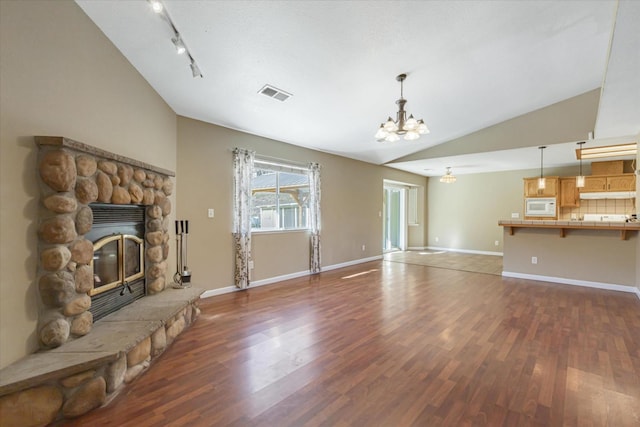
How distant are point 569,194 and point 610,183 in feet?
2.37

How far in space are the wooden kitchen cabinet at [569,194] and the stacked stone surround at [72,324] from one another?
332 inches

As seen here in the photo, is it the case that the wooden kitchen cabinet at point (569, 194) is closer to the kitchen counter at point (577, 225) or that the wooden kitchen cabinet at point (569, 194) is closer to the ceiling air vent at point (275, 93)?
the kitchen counter at point (577, 225)

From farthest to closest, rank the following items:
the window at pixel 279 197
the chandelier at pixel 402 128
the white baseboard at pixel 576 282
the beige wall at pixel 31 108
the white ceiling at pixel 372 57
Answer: the window at pixel 279 197
the white baseboard at pixel 576 282
the chandelier at pixel 402 128
the white ceiling at pixel 372 57
the beige wall at pixel 31 108

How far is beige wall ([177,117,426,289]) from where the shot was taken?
13.3ft

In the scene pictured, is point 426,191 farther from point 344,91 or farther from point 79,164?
point 79,164

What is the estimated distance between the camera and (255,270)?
189 inches

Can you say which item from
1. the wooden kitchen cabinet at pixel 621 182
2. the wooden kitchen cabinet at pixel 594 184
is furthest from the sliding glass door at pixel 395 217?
the wooden kitchen cabinet at pixel 621 182

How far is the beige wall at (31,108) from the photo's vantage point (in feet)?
5.33

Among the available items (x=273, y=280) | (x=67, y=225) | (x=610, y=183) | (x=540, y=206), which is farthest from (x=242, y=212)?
(x=610, y=183)


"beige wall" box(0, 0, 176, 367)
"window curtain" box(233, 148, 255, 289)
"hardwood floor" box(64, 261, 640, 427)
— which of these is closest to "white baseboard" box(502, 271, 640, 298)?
"hardwood floor" box(64, 261, 640, 427)

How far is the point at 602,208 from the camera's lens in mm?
6559

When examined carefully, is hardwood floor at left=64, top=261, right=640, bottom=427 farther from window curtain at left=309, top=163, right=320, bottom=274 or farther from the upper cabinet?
the upper cabinet

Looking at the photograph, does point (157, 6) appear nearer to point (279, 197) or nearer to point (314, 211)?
point (279, 197)

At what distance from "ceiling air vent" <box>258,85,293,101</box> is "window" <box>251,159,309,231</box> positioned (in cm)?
143
